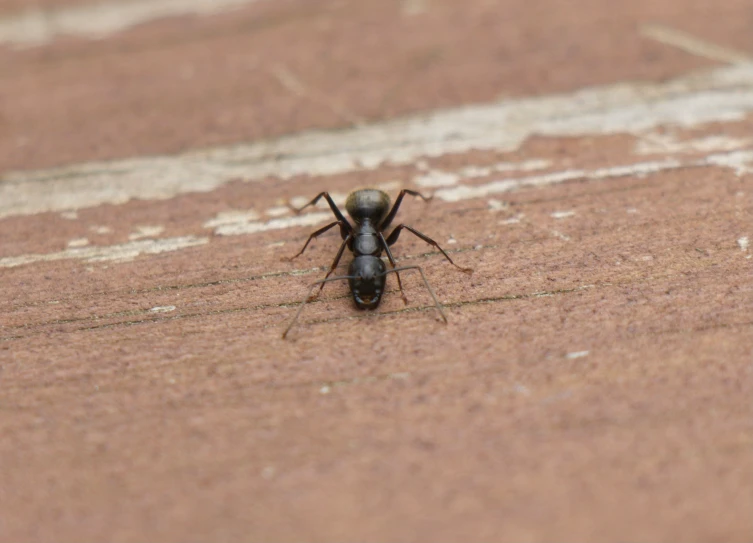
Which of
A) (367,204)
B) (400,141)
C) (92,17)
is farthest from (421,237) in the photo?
(92,17)

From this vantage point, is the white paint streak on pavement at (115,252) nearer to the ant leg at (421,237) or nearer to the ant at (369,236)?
the ant at (369,236)

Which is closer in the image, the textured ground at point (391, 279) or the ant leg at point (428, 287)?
the textured ground at point (391, 279)

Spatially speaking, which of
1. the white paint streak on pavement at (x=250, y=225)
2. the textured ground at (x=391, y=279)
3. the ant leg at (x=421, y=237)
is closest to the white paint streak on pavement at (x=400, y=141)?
the textured ground at (x=391, y=279)

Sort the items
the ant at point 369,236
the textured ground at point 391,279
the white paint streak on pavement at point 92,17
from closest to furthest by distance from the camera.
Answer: the textured ground at point 391,279
the ant at point 369,236
the white paint streak on pavement at point 92,17

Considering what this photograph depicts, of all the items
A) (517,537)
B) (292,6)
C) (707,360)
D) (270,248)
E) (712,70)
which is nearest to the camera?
(517,537)

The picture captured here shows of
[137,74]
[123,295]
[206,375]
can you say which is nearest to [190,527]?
[206,375]

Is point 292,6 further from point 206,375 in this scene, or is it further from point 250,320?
point 206,375

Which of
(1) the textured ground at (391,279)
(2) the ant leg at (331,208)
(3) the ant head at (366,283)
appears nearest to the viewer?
(1) the textured ground at (391,279)
